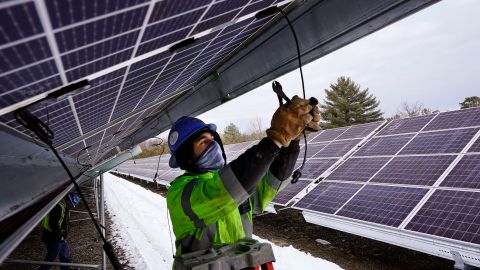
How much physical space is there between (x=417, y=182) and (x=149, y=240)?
694 cm

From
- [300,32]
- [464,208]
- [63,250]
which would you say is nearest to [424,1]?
[300,32]

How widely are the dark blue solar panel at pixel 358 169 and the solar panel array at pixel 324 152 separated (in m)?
0.43

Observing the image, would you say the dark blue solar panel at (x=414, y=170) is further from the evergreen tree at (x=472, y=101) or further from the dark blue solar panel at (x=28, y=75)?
the evergreen tree at (x=472, y=101)

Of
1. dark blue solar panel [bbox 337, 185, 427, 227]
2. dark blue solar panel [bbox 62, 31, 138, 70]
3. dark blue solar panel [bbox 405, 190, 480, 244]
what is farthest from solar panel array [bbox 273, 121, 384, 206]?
dark blue solar panel [bbox 62, 31, 138, 70]

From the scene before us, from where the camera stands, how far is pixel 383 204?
591cm

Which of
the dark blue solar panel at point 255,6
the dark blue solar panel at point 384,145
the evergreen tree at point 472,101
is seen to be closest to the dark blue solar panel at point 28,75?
the dark blue solar panel at point 255,6

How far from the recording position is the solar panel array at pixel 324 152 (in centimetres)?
831

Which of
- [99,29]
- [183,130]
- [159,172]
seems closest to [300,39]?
[183,130]

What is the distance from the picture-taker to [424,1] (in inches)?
53.6

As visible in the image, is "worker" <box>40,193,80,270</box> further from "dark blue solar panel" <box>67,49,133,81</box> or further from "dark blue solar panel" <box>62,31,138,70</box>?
"dark blue solar panel" <box>62,31,138,70</box>

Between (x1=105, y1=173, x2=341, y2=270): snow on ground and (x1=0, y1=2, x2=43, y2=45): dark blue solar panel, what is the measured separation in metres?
5.96

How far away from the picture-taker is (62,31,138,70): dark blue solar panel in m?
1.19

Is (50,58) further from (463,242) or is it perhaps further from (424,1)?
(463,242)

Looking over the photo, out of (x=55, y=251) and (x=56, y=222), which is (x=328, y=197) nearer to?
(x=56, y=222)
